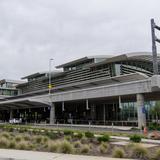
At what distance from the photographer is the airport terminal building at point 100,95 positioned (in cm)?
4400

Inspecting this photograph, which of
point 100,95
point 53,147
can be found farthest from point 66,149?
point 100,95

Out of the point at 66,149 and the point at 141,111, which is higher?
the point at 141,111

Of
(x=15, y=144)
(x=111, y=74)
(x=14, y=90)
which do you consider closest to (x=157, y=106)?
(x=111, y=74)

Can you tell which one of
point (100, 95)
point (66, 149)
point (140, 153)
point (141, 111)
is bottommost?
point (140, 153)

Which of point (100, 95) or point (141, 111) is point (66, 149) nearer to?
point (141, 111)

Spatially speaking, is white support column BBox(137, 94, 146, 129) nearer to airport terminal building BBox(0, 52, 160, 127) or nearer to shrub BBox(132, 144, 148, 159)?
airport terminal building BBox(0, 52, 160, 127)

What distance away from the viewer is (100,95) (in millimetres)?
47500

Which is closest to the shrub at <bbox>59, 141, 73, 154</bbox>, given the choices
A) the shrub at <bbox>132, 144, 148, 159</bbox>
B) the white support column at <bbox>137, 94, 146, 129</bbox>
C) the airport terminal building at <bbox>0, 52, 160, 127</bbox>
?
the shrub at <bbox>132, 144, 148, 159</bbox>

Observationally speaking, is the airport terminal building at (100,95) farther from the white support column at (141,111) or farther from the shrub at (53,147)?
the shrub at (53,147)

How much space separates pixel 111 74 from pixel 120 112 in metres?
9.83

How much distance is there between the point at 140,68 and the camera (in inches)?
2945

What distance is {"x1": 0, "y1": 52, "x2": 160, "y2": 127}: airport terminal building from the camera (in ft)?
144

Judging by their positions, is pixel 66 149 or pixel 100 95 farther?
pixel 100 95

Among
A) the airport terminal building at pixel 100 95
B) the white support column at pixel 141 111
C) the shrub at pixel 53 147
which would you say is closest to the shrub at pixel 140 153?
the shrub at pixel 53 147
